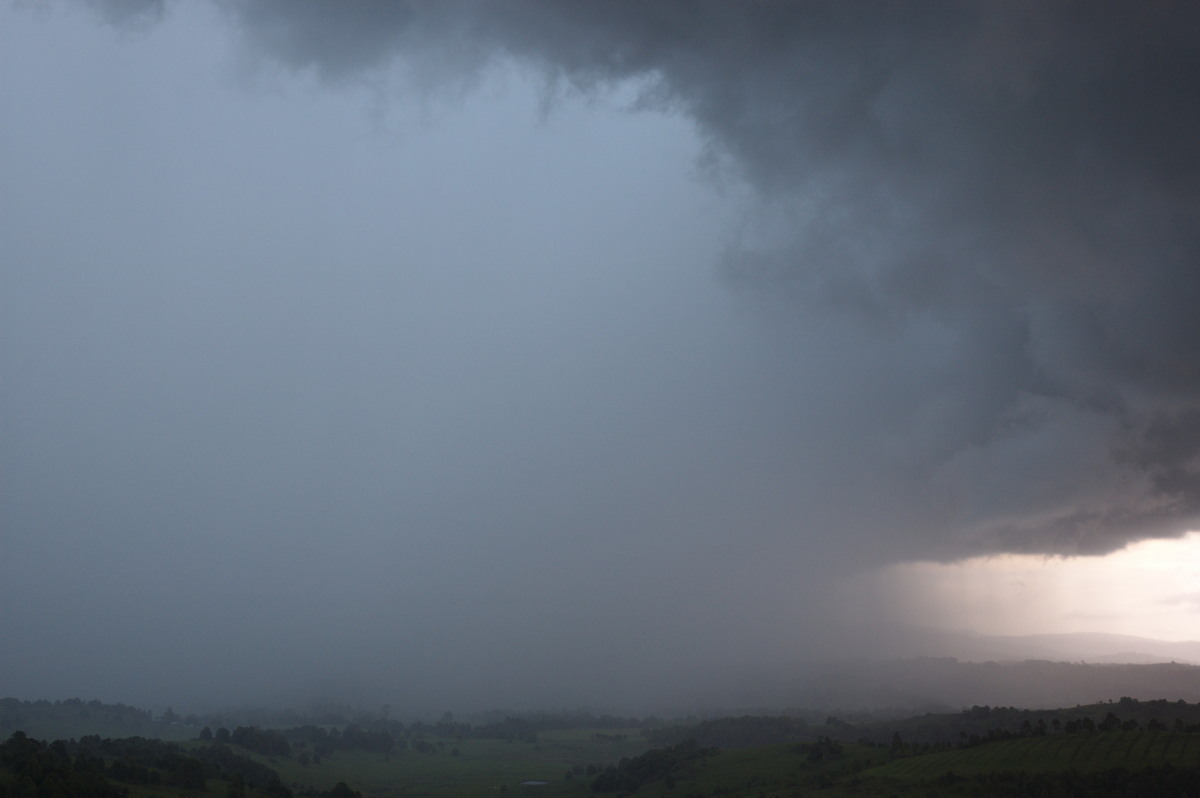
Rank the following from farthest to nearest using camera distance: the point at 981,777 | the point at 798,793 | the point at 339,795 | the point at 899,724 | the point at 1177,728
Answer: the point at 899,724
the point at 339,795
the point at 798,793
the point at 1177,728
the point at 981,777

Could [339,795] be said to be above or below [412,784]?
above

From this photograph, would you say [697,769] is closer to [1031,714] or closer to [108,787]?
[1031,714]

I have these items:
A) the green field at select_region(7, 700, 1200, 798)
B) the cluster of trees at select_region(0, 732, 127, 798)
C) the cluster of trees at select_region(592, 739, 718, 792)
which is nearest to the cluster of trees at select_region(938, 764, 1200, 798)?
the green field at select_region(7, 700, 1200, 798)

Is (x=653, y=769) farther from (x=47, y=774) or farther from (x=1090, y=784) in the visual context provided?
(x=47, y=774)

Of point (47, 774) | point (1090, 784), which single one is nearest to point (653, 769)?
point (1090, 784)

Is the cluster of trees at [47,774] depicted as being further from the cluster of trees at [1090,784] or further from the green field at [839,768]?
the cluster of trees at [1090,784]

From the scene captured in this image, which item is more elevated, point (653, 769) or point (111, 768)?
point (111, 768)

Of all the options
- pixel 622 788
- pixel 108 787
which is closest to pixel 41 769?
pixel 108 787

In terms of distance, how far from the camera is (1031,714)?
142000 mm

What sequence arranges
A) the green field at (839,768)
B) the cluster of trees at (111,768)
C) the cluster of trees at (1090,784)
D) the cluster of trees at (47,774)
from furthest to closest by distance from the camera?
the cluster of trees at (111,768)
the green field at (839,768)
the cluster of trees at (47,774)
the cluster of trees at (1090,784)

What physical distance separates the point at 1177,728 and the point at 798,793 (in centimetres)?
4939

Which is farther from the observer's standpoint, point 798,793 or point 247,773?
point 247,773

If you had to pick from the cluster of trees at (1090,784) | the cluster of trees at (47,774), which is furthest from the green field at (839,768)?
the cluster of trees at (47,774)

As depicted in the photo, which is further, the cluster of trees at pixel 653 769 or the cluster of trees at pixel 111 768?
the cluster of trees at pixel 653 769
